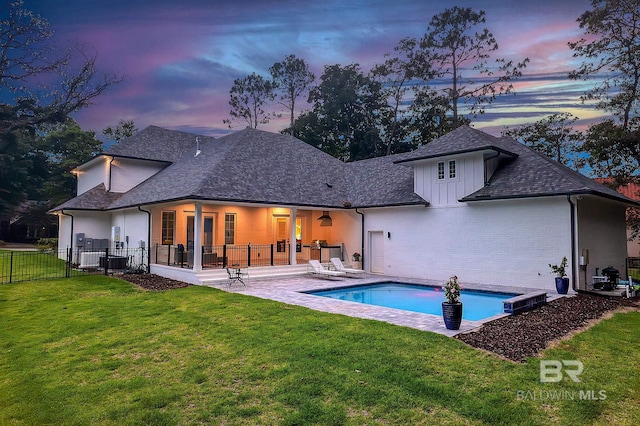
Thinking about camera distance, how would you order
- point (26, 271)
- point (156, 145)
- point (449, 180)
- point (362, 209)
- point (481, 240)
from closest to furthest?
point (481, 240) → point (449, 180) → point (26, 271) → point (362, 209) → point (156, 145)

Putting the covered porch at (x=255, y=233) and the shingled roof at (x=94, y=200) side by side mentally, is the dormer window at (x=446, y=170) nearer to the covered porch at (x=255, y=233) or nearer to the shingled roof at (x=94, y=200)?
the covered porch at (x=255, y=233)

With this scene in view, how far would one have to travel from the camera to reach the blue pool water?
11.2 m

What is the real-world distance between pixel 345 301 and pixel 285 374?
235 inches

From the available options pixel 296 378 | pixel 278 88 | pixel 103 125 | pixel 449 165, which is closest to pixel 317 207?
pixel 449 165

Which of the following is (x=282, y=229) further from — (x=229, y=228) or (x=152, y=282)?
(x=152, y=282)

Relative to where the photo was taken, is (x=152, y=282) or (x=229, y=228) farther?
(x=229, y=228)

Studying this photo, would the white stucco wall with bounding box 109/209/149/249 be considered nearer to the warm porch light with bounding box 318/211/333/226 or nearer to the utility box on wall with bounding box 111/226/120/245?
the utility box on wall with bounding box 111/226/120/245

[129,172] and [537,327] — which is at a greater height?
[129,172]

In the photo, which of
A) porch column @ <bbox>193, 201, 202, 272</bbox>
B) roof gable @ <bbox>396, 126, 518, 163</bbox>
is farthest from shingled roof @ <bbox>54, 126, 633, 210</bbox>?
Result: porch column @ <bbox>193, 201, 202, 272</bbox>

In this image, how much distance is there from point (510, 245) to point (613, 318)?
4.93 m

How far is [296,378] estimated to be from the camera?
17.7ft

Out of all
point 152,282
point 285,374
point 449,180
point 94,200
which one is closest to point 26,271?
point 94,200

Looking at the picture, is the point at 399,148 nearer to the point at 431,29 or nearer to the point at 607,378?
the point at 431,29

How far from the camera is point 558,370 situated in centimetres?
573
